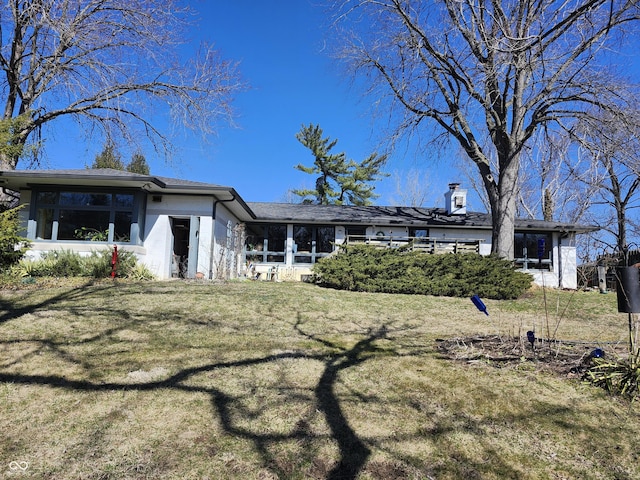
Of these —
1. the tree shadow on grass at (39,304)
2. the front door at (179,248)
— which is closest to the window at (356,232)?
the front door at (179,248)

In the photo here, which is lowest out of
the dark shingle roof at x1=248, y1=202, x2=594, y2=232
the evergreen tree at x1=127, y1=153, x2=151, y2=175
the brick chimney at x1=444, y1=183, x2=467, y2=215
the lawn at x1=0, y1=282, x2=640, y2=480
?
the lawn at x1=0, y1=282, x2=640, y2=480

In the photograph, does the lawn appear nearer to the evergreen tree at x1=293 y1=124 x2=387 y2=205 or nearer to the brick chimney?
the brick chimney

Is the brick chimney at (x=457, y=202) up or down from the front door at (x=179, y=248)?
up

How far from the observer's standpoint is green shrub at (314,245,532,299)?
11.5 meters

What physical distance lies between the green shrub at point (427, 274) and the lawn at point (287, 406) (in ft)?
16.5

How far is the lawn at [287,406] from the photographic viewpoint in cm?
266

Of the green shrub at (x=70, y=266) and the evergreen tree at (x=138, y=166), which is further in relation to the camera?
the evergreen tree at (x=138, y=166)

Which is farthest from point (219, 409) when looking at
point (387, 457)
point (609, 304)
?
point (609, 304)

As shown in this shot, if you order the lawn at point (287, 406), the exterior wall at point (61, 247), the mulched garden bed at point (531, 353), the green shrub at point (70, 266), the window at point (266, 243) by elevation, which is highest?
the window at point (266, 243)

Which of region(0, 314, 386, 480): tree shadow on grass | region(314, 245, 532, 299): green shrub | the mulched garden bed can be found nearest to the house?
region(314, 245, 532, 299): green shrub

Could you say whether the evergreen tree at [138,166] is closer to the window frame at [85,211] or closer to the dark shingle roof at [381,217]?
the dark shingle roof at [381,217]

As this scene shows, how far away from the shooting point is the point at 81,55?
578 inches

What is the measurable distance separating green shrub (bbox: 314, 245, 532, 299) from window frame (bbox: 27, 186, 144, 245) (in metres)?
6.45

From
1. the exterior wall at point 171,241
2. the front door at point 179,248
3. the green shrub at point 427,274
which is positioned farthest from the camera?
the front door at point 179,248
